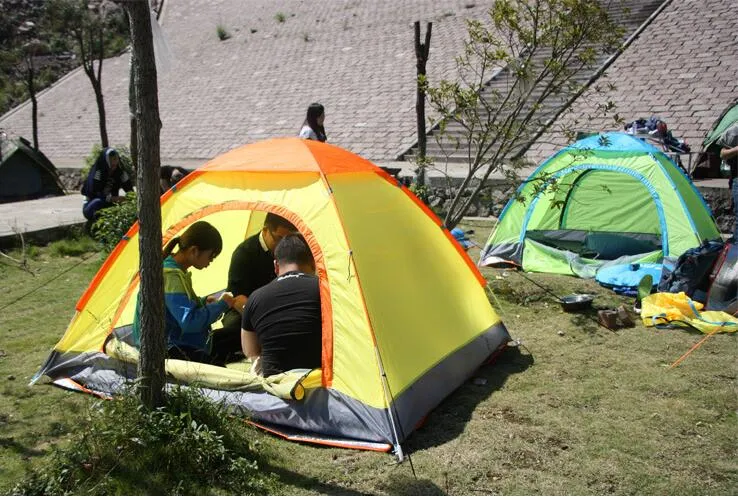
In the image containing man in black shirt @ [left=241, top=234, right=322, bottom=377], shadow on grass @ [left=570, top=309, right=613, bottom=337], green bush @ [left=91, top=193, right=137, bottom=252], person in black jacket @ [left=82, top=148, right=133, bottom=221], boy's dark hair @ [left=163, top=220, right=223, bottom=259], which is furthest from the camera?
person in black jacket @ [left=82, top=148, right=133, bottom=221]

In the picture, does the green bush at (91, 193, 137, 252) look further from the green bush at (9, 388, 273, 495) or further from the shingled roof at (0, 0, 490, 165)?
the shingled roof at (0, 0, 490, 165)

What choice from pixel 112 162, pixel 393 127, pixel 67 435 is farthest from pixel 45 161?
pixel 67 435

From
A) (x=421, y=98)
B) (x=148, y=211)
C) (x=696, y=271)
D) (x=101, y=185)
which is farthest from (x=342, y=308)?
(x=421, y=98)

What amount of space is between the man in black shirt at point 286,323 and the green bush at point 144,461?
2.25 ft

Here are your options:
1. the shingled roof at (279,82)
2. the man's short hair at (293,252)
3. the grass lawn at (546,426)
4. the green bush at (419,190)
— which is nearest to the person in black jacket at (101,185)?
the grass lawn at (546,426)

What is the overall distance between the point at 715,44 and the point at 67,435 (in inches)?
580

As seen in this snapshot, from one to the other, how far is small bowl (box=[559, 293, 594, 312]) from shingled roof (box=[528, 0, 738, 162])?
21.7 ft

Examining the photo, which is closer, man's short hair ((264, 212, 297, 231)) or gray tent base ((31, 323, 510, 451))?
gray tent base ((31, 323, 510, 451))

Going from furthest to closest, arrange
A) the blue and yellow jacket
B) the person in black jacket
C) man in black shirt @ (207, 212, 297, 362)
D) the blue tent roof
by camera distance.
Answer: the person in black jacket < the blue tent roof < man in black shirt @ (207, 212, 297, 362) < the blue and yellow jacket

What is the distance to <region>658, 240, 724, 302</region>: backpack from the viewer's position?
5.92m

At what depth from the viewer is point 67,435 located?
148 inches

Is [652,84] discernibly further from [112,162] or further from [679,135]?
[112,162]

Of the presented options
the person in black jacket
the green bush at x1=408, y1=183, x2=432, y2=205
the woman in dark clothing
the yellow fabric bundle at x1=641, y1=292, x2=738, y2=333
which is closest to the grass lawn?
the yellow fabric bundle at x1=641, y1=292, x2=738, y2=333

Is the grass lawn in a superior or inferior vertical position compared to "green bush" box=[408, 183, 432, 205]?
inferior
